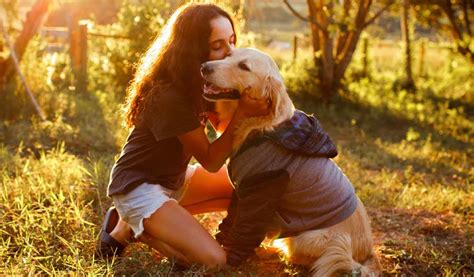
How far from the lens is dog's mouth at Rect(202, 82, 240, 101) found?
291 centimetres

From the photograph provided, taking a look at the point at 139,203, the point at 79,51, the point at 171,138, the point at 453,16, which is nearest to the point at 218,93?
the point at 171,138

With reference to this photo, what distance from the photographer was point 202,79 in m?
3.03

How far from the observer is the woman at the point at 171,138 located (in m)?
2.96

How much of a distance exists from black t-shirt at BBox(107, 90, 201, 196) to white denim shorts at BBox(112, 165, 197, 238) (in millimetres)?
38

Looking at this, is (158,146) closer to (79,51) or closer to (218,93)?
(218,93)

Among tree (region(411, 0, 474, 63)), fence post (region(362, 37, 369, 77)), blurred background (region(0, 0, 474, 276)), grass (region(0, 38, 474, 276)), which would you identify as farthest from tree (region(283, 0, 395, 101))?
fence post (region(362, 37, 369, 77))

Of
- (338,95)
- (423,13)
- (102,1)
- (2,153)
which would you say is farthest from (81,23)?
(102,1)

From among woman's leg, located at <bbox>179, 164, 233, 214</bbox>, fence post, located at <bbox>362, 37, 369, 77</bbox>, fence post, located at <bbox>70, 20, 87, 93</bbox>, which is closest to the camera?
woman's leg, located at <bbox>179, 164, 233, 214</bbox>

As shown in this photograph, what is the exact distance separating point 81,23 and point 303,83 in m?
3.63

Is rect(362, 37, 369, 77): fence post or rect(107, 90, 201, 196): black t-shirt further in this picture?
rect(362, 37, 369, 77): fence post

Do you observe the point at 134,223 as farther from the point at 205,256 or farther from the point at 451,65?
the point at 451,65

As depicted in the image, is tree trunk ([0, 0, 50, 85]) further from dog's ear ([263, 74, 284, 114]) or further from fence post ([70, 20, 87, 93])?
dog's ear ([263, 74, 284, 114])

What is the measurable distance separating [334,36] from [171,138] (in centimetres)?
585

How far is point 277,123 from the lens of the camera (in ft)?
9.56
